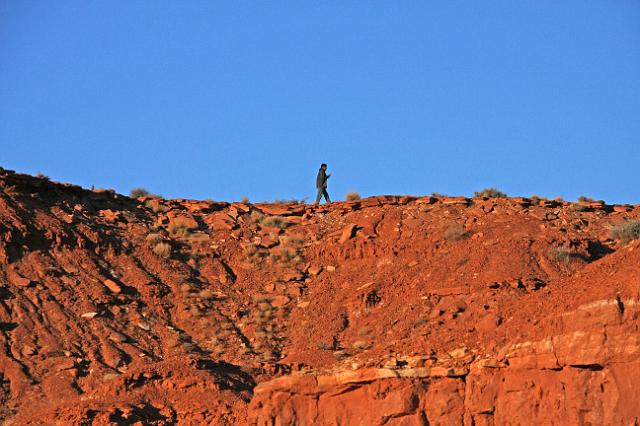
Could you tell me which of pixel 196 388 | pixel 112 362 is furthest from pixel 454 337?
pixel 112 362

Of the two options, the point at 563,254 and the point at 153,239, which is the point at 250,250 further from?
the point at 563,254

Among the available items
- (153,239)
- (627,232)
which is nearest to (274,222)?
(153,239)

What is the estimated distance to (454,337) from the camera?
75.5 ft

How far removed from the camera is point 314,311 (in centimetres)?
3478

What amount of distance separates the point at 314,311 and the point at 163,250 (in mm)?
4930

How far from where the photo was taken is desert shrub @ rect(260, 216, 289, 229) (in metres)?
40.1

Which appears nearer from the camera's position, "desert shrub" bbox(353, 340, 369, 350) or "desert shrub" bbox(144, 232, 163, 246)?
"desert shrub" bbox(353, 340, 369, 350)

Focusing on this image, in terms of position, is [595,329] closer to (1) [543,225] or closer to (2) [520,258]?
(2) [520,258]

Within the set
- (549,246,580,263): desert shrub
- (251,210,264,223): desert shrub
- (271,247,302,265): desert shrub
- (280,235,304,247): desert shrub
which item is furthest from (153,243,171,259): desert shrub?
(549,246,580,263): desert shrub

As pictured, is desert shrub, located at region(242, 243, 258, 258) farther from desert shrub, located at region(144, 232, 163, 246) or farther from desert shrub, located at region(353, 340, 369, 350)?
desert shrub, located at region(353, 340, 369, 350)

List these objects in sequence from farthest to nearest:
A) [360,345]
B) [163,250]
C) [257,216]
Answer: [257,216], [163,250], [360,345]

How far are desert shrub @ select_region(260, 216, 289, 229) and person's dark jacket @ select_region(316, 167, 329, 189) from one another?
2.38 metres

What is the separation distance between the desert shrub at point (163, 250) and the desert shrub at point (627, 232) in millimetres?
11052

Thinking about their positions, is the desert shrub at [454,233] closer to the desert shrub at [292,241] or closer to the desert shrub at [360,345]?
the desert shrub at [292,241]
